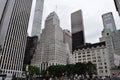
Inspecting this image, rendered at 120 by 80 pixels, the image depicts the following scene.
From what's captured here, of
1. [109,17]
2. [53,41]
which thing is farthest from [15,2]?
[109,17]

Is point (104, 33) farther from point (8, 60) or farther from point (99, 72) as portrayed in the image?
point (8, 60)

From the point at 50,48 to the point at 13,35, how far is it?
170 ft

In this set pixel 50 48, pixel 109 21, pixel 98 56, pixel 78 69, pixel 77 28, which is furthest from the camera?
pixel 109 21

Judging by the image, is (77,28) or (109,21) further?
(109,21)

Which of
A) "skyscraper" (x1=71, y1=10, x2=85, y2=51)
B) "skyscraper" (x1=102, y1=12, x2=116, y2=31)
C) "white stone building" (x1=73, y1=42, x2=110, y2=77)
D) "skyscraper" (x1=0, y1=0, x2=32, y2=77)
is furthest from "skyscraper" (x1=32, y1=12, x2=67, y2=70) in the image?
"skyscraper" (x1=102, y1=12, x2=116, y2=31)

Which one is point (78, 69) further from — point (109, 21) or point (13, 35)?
point (109, 21)

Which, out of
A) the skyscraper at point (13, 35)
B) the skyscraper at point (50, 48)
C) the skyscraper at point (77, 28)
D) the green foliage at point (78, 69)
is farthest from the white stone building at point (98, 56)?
the skyscraper at point (77, 28)

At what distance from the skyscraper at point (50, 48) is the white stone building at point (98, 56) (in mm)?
30112

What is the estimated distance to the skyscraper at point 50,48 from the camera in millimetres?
127625

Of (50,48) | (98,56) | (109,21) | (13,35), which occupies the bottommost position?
(98,56)

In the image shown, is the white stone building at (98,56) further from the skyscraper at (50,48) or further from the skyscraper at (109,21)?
the skyscraper at (109,21)

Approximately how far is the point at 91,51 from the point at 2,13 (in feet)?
240

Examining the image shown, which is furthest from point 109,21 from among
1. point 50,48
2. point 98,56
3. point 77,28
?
point 98,56

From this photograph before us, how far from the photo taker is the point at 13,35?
285 feet
